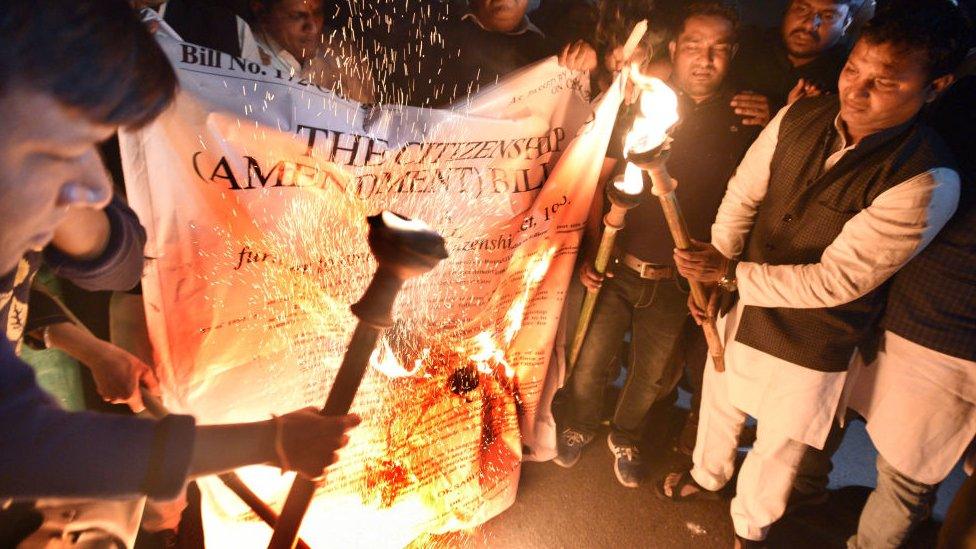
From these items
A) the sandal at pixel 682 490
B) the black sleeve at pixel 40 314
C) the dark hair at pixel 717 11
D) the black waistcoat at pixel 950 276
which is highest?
the dark hair at pixel 717 11

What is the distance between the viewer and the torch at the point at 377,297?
3.26ft

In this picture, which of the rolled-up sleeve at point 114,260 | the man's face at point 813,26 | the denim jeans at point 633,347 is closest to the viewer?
the rolled-up sleeve at point 114,260

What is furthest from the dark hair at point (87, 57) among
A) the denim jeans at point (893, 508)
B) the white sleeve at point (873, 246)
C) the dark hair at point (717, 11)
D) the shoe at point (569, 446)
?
the denim jeans at point (893, 508)

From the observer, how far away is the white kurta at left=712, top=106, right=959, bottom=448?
182 centimetres

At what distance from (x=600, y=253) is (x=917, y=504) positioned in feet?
6.36

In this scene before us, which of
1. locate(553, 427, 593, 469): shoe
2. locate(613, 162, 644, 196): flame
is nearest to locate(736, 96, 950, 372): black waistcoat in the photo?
locate(613, 162, 644, 196): flame

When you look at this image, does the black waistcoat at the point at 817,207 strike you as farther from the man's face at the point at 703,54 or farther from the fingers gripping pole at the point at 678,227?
the man's face at the point at 703,54

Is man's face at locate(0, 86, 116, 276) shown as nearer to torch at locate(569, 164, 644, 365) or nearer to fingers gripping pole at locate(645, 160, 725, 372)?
fingers gripping pole at locate(645, 160, 725, 372)

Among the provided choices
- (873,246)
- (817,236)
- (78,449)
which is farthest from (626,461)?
(78,449)

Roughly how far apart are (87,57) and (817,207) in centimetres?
241

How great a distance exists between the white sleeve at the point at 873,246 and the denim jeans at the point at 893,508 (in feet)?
3.56

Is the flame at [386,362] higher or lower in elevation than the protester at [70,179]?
lower

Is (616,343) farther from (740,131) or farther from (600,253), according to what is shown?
(740,131)

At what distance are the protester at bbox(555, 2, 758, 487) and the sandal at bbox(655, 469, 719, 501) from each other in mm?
157
